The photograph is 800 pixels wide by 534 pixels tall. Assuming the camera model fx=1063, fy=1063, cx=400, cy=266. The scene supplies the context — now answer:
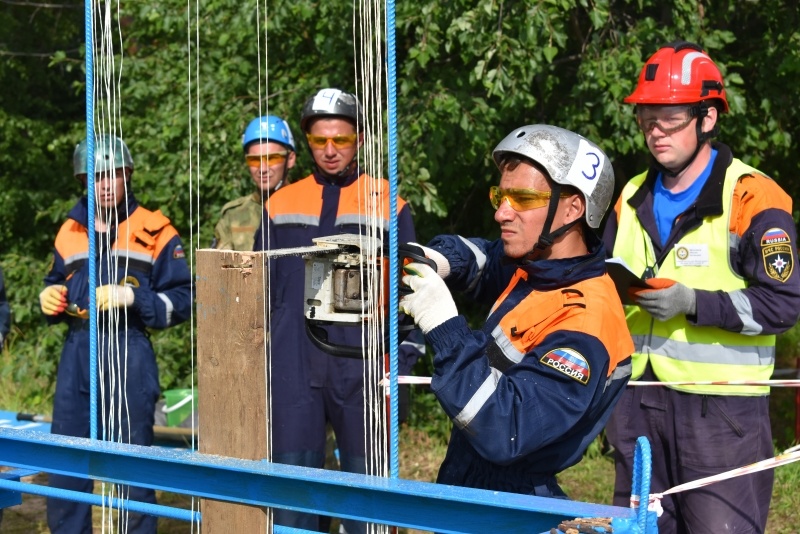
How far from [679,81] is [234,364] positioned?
1828mm

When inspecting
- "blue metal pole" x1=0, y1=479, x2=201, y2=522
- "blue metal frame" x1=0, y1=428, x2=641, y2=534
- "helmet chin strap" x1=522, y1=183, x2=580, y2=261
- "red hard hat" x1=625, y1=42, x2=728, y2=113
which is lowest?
"blue metal pole" x1=0, y1=479, x2=201, y2=522

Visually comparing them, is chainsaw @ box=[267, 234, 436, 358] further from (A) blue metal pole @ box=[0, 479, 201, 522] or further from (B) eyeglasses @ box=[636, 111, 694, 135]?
(B) eyeglasses @ box=[636, 111, 694, 135]

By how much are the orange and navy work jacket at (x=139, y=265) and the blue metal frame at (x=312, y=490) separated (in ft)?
5.56

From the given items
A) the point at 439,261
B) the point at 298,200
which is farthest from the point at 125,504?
the point at 298,200

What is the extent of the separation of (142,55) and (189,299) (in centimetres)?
305

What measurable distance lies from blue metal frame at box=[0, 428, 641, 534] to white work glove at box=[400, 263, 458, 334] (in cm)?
37

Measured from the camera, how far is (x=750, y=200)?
336cm

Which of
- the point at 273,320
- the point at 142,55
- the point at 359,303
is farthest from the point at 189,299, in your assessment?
the point at 142,55

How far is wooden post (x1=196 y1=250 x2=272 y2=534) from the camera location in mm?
2578

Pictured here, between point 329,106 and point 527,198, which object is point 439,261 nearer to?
point 527,198

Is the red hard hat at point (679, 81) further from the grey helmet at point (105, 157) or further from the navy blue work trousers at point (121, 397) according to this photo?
the navy blue work trousers at point (121, 397)

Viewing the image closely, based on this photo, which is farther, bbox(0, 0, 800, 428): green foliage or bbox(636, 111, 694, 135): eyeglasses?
bbox(0, 0, 800, 428): green foliage

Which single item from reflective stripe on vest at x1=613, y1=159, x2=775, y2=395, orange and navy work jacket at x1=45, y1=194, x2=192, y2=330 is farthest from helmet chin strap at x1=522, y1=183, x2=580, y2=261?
orange and navy work jacket at x1=45, y1=194, x2=192, y2=330

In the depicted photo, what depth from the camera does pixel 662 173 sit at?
3.59 meters
